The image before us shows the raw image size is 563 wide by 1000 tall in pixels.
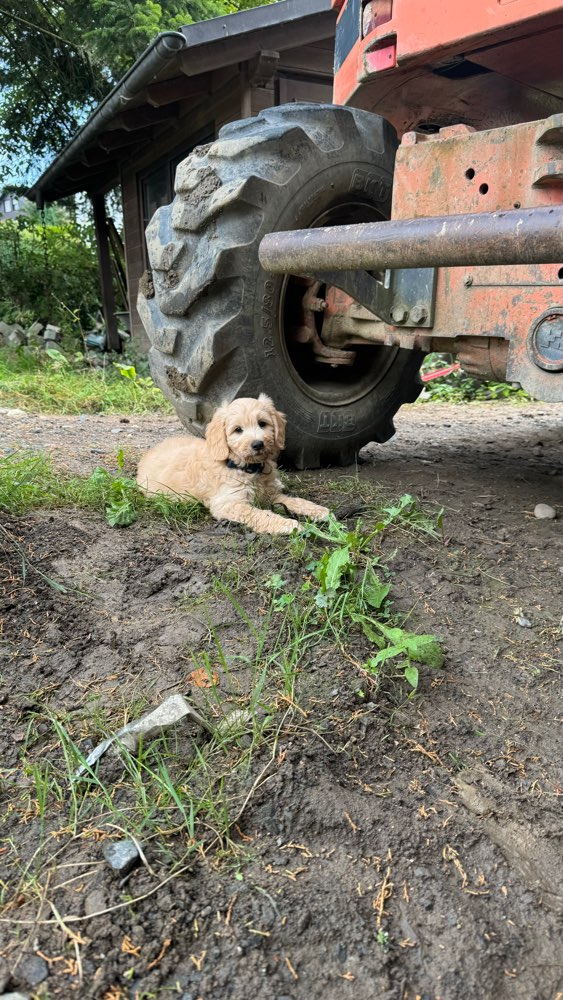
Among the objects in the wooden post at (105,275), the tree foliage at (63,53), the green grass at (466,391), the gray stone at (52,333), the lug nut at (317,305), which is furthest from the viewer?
the wooden post at (105,275)

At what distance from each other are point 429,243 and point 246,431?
156 centimetres

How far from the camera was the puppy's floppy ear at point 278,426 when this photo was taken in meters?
3.08

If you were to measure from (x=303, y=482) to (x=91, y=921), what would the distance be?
243 centimetres

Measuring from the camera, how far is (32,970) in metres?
1.11

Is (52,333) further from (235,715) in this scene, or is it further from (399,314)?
(235,715)

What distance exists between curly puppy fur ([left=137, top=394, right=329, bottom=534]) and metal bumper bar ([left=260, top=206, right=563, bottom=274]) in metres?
1.10

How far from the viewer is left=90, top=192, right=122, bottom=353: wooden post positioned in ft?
38.9

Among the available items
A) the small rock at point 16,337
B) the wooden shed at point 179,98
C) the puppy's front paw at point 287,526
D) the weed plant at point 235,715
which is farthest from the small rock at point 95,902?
the small rock at point 16,337

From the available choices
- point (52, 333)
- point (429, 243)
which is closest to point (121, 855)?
point (429, 243)

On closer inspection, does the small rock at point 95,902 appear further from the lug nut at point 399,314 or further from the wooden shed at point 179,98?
the wooden shed at point 179,98

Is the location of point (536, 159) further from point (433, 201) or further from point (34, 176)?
point (34, 176)

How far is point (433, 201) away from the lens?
2.45 m

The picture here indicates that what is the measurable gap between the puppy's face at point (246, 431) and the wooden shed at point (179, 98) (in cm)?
495

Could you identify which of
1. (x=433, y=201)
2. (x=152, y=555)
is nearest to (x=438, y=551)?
(x=152, y=555)
